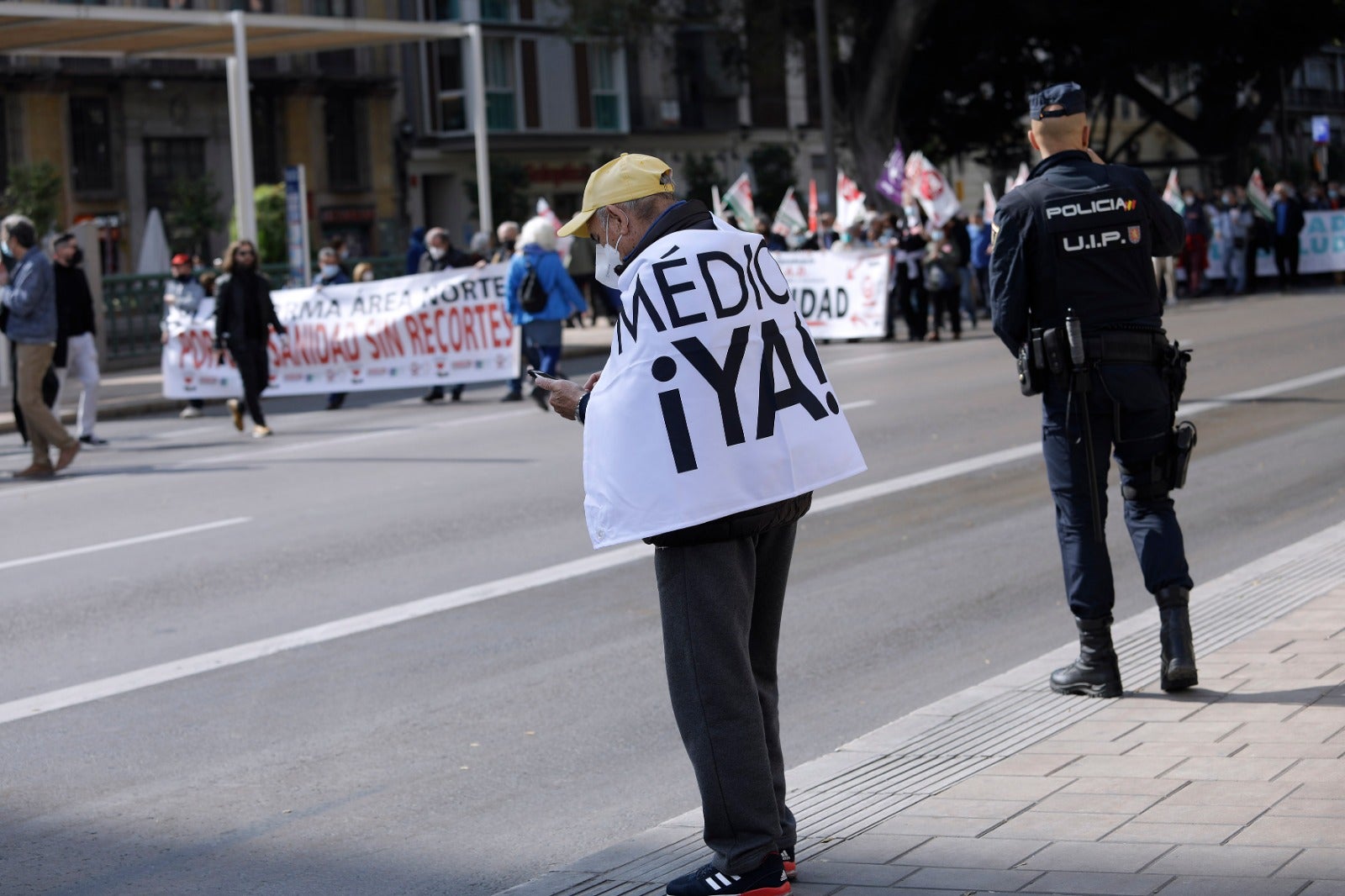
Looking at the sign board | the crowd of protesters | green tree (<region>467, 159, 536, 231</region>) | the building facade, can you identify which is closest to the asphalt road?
the crowd of protesters

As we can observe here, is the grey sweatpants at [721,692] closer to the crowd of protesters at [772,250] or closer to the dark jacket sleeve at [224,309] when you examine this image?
the crowd of protesters at [772,250]

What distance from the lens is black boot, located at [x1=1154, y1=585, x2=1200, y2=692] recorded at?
19.1 feet

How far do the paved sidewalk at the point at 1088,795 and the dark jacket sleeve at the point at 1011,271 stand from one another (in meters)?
1.21

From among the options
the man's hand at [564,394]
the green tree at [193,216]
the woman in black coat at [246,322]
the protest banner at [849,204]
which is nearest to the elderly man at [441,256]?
the woman in black coat at [246,322]

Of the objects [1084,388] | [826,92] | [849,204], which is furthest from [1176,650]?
[826,92]

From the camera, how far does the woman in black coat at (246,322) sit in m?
17.2

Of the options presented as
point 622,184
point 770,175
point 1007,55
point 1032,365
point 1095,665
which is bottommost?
point 1095,665

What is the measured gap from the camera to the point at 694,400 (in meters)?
4.00

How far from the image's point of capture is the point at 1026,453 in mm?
12992

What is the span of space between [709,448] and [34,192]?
134ft

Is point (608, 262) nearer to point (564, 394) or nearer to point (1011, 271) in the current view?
point (564, 394)

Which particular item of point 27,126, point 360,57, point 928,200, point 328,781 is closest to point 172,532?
point 328,781

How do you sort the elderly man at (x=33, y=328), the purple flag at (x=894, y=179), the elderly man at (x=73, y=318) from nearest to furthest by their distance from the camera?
1. the elderly man at (x=33, y=328)
2. the elderly man at (x=73, y=318)
3. the purple flag at (x=894, y=179)

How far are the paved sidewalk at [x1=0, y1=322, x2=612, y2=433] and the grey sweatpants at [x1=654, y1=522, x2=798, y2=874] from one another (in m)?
16.6
